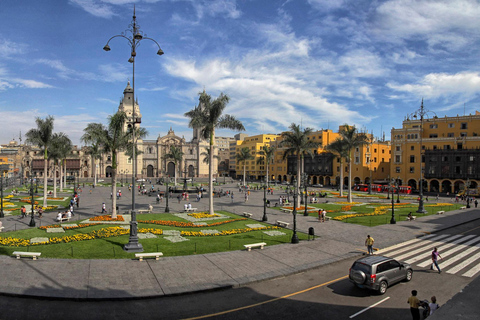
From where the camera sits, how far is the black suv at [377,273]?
1181 centimetres

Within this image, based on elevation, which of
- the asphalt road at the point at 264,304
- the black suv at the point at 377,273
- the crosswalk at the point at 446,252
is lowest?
the crosswalk at the point at 446,252

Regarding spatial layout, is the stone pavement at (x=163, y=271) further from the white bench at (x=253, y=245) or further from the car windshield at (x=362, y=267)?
the car windshield at (x=362, y=267)

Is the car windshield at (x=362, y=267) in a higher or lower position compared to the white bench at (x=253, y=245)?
higher

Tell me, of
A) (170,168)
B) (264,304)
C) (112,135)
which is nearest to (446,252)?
(264,304)

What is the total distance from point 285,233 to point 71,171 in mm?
110929

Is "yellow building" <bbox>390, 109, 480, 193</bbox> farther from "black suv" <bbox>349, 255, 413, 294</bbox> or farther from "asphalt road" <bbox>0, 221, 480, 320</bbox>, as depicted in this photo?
"asphalt road" <bbox>0, 221, 480, 320</bbox>

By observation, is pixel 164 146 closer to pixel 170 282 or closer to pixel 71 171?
pixel 71 171

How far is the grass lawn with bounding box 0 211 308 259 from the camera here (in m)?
16.5

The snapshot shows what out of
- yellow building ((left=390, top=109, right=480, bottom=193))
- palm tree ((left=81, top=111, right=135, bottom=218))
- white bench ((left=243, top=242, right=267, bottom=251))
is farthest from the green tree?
yellow building ((left=390, top=109, right=480, bottom=193))

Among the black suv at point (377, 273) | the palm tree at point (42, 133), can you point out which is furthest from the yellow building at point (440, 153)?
the palm tree at point (42, 133)

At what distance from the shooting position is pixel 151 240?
64.3 ft

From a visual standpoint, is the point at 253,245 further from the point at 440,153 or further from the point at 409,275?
the point at 440,153

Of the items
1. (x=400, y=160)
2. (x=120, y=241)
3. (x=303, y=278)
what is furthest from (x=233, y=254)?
(x=400, y=160)

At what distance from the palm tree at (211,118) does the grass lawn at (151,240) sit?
260 inches
